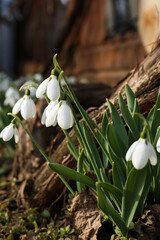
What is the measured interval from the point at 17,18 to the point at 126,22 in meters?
4.54

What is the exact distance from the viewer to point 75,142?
1788 mm

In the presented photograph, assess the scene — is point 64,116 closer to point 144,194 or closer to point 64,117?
point 64,117

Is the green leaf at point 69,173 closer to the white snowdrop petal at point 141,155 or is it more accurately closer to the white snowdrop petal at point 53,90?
the white snowdrop petal at point 53,90

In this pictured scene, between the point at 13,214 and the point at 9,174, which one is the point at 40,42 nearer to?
the point at 9,174

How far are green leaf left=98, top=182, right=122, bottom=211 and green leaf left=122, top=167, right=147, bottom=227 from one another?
0.04 metres

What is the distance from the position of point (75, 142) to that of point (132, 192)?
1.79 feet

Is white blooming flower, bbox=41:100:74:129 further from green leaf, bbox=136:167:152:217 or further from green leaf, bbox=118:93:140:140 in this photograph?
green leaf, bbox=136:167:152:217

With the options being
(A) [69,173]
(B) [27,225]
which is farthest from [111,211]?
(B) [27,225]

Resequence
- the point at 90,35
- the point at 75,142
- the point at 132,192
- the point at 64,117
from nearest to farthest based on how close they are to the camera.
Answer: the point at 64,117 < the point at 132,192 < the point at 75,142 < the point at 90,35

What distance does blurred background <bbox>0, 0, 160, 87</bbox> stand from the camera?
421 cm

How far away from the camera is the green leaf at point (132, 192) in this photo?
1264mm

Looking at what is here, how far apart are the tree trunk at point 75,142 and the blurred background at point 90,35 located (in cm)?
113

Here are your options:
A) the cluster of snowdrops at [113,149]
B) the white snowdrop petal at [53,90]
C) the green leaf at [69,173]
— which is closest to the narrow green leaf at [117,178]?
the cluster of snowdrops at [113,149]

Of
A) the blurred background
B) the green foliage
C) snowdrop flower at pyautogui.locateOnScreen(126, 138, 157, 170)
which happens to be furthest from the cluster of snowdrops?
the blurred background
